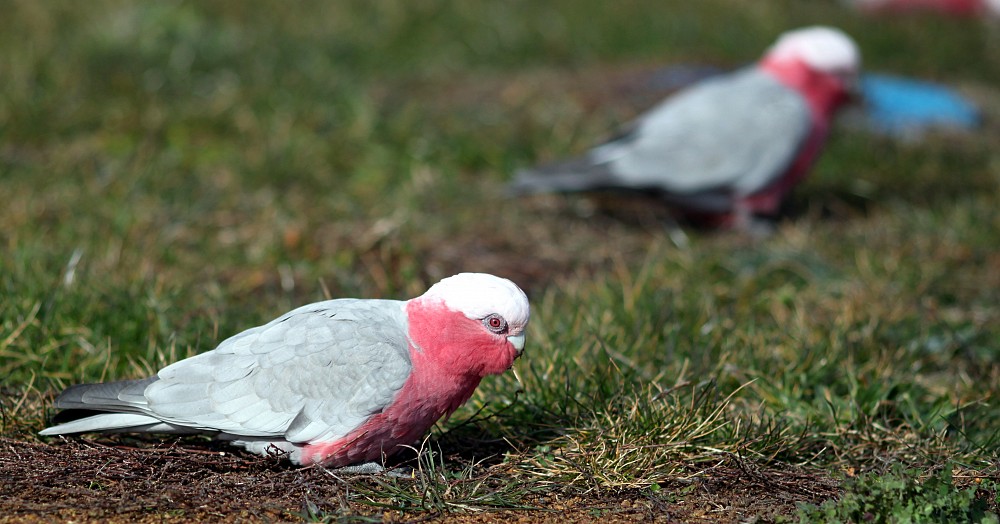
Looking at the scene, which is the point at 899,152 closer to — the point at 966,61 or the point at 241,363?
the point at 966,61

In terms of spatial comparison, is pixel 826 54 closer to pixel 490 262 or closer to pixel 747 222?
pixel 747 222

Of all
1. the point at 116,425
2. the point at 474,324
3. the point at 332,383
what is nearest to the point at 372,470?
A: the point at 332,383

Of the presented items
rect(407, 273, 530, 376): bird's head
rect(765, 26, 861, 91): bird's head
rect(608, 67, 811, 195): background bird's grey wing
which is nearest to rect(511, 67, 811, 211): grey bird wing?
rect(608, 67, 811, 195): background bird's grey wing

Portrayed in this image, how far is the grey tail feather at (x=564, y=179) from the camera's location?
18.0ft

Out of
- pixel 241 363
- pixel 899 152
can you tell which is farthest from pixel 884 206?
pixel 241 363

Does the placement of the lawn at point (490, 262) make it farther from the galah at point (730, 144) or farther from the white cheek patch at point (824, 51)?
the white cheek patch at point (824, 51)

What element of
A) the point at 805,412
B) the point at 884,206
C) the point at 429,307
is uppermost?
the point at 429,307

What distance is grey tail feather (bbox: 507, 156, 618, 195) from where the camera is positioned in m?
5.49

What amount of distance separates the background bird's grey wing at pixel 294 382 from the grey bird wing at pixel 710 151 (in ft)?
9.24

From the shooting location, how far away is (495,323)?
2.78m

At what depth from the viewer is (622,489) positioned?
2803 mm

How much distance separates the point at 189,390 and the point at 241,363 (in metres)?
0.16

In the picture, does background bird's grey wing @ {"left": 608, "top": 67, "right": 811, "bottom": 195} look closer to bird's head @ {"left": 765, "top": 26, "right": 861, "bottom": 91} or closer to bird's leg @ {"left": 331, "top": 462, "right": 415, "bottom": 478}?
bird's head @ {"left": 765, "top": 26, "right": 861, "bottom": 91}

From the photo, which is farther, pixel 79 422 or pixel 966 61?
pixel 966 61
